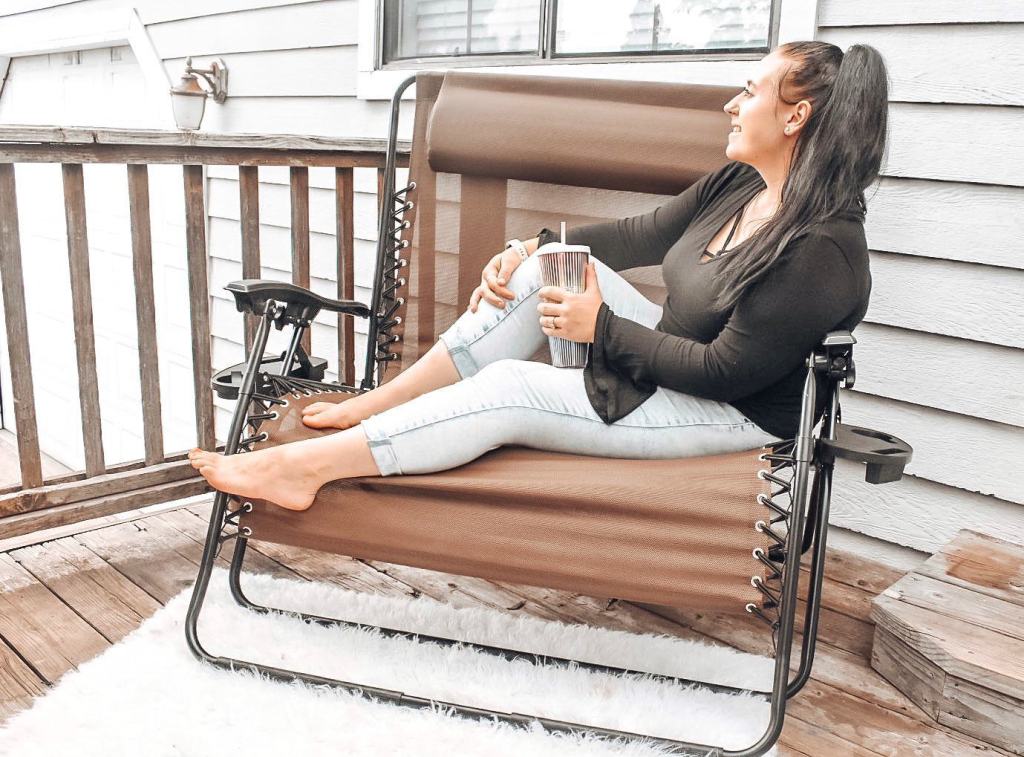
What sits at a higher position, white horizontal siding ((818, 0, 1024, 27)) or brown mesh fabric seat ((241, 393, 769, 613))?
white horizontal siding ((818, 0, 1024, 27))

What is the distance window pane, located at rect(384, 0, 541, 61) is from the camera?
2934 mm

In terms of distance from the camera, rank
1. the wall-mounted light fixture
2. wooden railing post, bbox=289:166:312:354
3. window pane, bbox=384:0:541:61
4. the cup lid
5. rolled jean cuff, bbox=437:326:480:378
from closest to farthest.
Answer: the cup lid
rolled jean cuff, bbox=437:326:480:378
wooden railing post, bbox=289:166:312:354
window pane, bbox=384:0:541:61
the wall-mounted light fixture

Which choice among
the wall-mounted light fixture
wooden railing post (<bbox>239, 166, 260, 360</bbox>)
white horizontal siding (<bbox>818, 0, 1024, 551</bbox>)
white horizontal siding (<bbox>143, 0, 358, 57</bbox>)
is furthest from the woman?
the wall-mounted light fixture

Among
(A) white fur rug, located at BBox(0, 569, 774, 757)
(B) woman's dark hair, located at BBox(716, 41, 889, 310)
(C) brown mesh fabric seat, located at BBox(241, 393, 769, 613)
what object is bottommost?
(A) white fur rug, located at BBox(0, 569, 774, 757)

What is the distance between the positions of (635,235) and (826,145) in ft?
1.76

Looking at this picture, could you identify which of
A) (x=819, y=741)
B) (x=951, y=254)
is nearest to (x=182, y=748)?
(x=819, y=741)

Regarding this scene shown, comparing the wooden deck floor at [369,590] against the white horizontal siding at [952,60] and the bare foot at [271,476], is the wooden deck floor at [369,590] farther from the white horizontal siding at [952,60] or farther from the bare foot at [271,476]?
the white horizontal siding at [952,60]

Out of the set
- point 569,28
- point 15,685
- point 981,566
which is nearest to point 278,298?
point 15,685

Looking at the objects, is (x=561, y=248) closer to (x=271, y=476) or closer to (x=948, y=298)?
(x=271, y=476)

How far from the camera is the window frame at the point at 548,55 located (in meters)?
2.35

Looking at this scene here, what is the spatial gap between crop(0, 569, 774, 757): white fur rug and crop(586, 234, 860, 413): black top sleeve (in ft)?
1.74

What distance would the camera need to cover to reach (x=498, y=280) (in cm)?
181

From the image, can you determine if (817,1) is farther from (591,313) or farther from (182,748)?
(182,748)

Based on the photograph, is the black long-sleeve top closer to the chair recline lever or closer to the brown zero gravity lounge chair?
the brown zero gravity lounge chair
